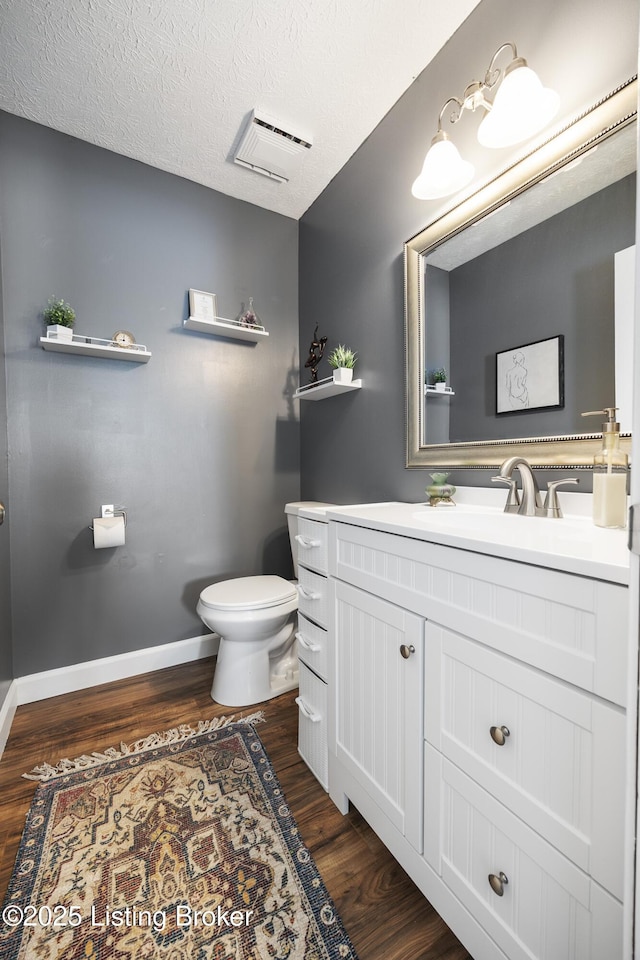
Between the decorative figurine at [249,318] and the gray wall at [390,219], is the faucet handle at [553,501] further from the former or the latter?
the decorative figurine at [249,318]

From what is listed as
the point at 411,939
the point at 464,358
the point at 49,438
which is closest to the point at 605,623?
the point at 411,939

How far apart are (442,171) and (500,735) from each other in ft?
5.04

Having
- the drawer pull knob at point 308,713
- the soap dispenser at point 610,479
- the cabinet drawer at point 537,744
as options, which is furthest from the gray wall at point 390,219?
the drawer pull knob at point 308,713

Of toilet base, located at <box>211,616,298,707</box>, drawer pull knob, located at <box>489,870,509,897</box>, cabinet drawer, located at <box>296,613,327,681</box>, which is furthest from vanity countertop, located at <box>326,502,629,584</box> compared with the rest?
toilet base, located at <box>211,616,298,707</box>

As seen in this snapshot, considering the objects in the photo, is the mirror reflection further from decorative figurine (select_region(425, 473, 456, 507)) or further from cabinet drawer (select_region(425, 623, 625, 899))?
cabinet drawer (select_region(425, 623, 625, 899))

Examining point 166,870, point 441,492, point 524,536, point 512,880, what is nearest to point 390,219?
point 441,492

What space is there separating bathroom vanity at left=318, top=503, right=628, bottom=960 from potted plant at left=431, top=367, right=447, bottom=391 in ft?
1.99

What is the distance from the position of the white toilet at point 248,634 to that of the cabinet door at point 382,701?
1.91 ft

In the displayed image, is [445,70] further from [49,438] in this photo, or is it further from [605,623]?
[49,438]

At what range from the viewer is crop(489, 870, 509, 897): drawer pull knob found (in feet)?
2.27

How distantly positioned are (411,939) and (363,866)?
18 cm

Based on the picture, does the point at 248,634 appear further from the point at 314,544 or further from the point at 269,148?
Answer: the point at 269,148

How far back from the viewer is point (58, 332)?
1.70 meters

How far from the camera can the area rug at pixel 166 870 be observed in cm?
86
